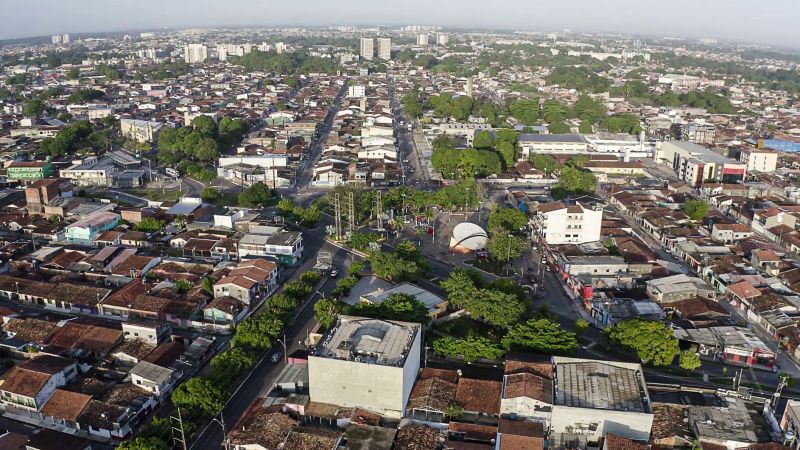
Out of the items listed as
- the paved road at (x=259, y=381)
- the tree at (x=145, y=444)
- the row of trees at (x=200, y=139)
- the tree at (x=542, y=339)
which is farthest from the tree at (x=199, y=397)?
the row of trees at (x=200, y=139)

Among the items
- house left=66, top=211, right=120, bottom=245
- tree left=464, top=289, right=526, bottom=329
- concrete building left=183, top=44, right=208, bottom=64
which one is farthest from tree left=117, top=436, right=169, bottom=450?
concrete building left=183, top=44, right=208, bottom=64

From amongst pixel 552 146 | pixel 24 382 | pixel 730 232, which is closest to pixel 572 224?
pixel 730 232

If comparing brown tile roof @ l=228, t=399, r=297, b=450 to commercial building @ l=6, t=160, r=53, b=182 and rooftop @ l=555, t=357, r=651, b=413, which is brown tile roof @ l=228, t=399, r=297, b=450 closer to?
rooftop @ l=555, t=357, r=651, b=413

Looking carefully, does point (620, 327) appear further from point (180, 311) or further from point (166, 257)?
point (166, 257)

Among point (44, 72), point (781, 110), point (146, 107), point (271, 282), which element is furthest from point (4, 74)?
point (781, 110)

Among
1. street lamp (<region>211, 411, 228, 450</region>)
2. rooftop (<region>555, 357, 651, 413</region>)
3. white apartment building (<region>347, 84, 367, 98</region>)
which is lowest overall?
street lamp (<region>211, 411, 228, 450</region>)

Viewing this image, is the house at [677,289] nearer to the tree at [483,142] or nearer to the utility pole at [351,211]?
the utility pole at [351,211]

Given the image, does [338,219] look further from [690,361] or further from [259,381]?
[690,361]
